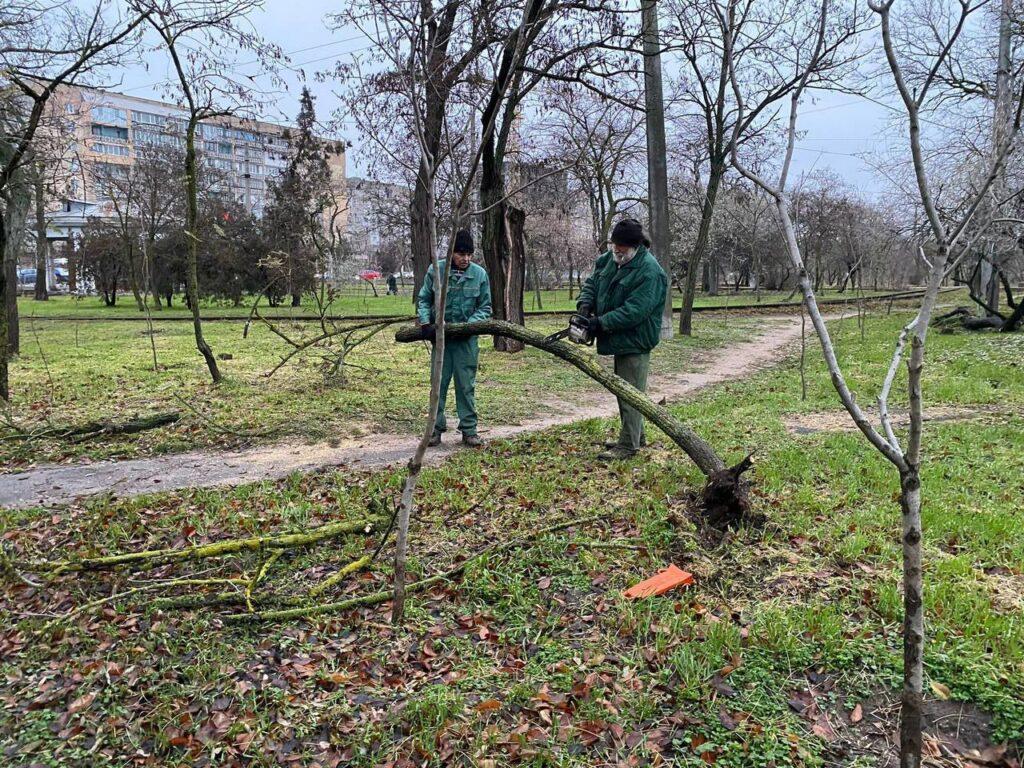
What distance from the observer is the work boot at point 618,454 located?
571 centimetres

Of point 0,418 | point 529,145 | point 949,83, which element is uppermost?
point 949,83

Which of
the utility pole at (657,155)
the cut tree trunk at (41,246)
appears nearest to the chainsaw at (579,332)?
the utility pole at (657,155)

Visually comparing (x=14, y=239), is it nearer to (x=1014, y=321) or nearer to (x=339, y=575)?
(x=339, y=575)

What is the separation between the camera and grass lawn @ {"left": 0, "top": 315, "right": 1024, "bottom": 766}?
2.61m

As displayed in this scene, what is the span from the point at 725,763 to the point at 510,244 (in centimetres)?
1140

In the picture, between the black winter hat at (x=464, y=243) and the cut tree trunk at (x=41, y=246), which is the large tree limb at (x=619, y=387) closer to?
the black winter hat at (x=464, y=243)

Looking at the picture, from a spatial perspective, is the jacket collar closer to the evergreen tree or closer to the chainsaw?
the chainsaw

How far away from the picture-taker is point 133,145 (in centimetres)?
3138

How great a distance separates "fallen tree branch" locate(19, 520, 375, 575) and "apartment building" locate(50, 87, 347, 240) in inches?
299

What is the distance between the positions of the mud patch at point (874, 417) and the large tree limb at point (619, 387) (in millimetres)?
2466

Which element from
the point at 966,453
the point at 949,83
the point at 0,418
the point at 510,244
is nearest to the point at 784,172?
the point at 966,453

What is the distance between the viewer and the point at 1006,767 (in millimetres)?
2279

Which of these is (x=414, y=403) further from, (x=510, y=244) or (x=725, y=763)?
(x=725, y=763)

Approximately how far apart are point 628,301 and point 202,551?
3480mm
